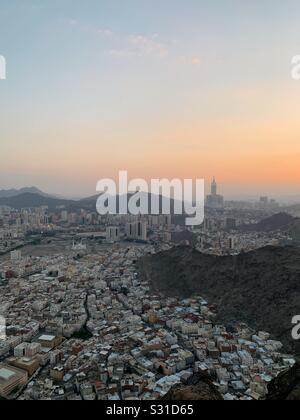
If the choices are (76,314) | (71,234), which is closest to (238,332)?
(76,314)

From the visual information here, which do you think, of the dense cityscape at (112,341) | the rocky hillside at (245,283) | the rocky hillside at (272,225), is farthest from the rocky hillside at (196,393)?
the rocky hillside at (272,225)

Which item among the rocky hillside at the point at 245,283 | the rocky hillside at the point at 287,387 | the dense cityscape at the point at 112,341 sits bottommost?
the dense cityscape at the point at 112,341

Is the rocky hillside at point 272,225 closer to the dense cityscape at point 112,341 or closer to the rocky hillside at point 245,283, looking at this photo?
the dense cityscape at point 112,341

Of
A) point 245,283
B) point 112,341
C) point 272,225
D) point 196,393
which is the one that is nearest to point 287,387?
point 196,393

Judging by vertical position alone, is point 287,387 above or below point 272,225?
above

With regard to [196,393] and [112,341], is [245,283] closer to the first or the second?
[112,341]

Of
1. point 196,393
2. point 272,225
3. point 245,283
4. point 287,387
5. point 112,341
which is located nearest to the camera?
point 196,393

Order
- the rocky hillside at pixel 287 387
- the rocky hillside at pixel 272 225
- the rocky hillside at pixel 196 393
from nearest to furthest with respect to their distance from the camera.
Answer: the rocky hillside at pixel 196 393
the rocky hillside at pixel 287 387
the rocky hillside at pixel 272 225

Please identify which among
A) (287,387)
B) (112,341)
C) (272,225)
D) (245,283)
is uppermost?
(287,387)
